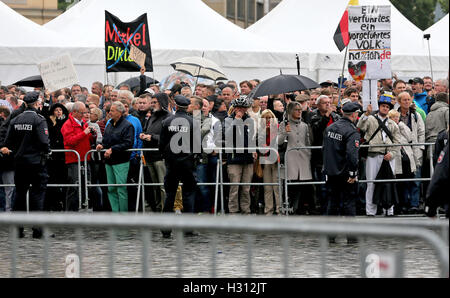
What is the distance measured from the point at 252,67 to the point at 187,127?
39.5ft

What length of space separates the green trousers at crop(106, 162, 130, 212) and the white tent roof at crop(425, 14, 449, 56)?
1412 centimetres

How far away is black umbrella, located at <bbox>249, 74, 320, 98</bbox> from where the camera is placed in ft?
47.6

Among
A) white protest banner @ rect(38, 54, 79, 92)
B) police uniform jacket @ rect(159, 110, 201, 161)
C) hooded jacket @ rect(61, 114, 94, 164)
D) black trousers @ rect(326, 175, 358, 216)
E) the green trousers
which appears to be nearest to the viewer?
black trousers @ rect(326, 175, 358, 216)

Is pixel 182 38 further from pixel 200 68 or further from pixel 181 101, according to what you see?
pixel 181 101

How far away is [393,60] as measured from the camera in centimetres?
2434

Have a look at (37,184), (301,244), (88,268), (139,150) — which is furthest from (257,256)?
(139,150)

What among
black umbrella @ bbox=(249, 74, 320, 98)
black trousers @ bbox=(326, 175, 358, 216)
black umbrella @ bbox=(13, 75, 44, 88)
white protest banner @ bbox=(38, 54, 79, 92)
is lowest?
black trousers @ bbox=(326, 175, 358, 216)

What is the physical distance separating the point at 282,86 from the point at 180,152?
10.2ft

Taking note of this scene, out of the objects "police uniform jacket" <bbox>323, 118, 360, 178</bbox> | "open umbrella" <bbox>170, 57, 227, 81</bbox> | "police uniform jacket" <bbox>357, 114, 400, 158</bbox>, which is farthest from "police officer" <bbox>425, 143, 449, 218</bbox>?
"open umbrella" <bbox>170, 57, 227, 81</bbox>

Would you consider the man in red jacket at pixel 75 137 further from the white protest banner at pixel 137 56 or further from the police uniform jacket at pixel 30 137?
the white protest banner at pixel 137 56

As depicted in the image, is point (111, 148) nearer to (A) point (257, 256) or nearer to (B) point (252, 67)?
(A) point (257, 256)

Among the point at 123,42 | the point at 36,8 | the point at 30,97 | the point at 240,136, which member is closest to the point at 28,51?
the point at 123,42

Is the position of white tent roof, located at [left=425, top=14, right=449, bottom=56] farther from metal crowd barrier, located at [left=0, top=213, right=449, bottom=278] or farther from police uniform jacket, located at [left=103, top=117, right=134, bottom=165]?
metal crowd barrier, located at [left=0, top=213, right=449, bottom=278]

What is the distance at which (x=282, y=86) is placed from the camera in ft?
47.9
